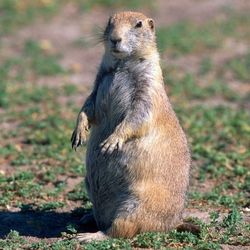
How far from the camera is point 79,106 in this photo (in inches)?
439

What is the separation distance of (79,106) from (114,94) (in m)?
4.62

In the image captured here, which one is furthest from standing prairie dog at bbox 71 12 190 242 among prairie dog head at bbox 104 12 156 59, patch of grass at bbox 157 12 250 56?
patch of grass at bbox 157 12 250 56

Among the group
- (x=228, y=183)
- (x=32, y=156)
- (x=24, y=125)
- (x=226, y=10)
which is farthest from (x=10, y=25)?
(x=228, y=183)

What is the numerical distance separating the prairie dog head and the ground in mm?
794

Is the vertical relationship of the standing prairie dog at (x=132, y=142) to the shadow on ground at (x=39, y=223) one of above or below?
above

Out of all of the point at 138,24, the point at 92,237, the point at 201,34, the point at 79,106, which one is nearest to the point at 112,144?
the point at 92,237

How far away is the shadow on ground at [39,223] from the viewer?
22.0 ft

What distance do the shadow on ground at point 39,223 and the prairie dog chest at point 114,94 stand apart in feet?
3.35

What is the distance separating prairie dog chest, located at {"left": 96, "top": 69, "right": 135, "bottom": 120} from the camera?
6.52 m

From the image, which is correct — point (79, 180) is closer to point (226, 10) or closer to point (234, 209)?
point (234, 209)

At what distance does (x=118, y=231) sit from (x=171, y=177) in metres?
0.61

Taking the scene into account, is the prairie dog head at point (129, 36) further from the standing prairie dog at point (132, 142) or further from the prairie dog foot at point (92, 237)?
the prairie dog foot at point (92, 237)

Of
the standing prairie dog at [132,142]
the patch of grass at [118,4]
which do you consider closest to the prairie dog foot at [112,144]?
the standing prairie dog at [132,142]

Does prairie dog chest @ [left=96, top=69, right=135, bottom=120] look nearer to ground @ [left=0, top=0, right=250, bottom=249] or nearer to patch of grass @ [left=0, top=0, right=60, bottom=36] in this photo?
ground @ [left=0, top=0, right=250, bottom=249]
